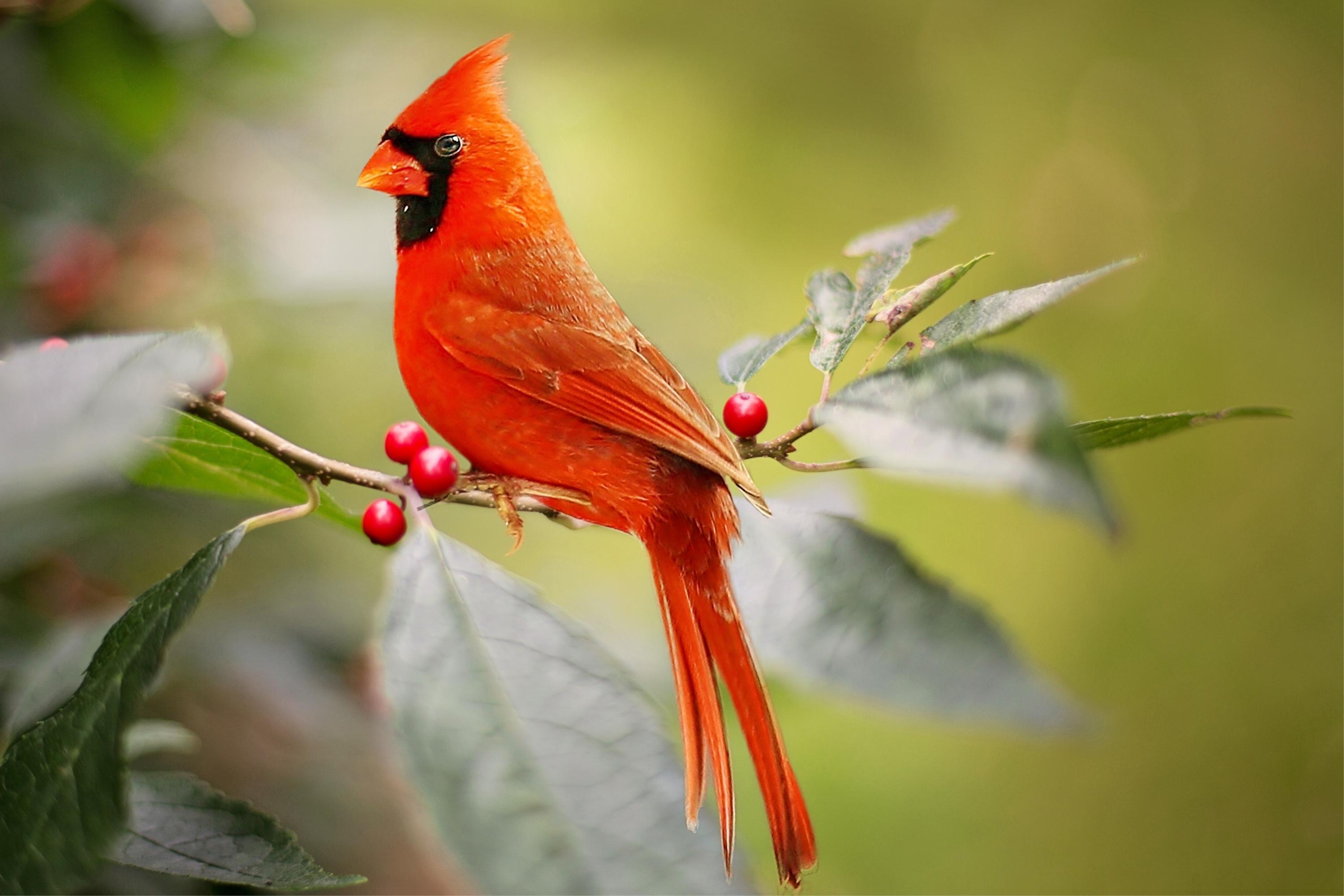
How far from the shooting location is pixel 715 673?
61 centimetres

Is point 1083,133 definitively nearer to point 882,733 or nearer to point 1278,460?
point 1278,460

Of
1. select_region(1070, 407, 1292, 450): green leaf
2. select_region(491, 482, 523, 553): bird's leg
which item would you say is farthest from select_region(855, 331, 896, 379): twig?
select_region(491, 482, 523, 553): bird's leg

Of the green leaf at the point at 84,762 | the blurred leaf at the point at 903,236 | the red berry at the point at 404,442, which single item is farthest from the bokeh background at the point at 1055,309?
the green leaf at the point at 84,762

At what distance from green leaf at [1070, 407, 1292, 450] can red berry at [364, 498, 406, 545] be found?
1.33ft

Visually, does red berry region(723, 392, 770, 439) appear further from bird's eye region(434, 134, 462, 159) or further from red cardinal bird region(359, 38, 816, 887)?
bird's eye region(434, 134, 462, 159)

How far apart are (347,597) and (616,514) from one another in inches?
36.2

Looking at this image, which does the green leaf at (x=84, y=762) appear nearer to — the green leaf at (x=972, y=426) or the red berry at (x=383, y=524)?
the red berry at (x=383, y=524)

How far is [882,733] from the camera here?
264cm

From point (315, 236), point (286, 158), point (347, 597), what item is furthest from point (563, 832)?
point (286, 158)

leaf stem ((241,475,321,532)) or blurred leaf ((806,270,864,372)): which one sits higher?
blurred leaf ((806,270,864,372))

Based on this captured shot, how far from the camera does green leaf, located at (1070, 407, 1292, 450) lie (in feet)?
1.72

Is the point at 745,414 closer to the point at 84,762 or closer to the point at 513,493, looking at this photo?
the point at 513,493

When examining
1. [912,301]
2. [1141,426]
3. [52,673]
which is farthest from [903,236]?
[52,673]

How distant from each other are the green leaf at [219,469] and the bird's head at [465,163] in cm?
21
